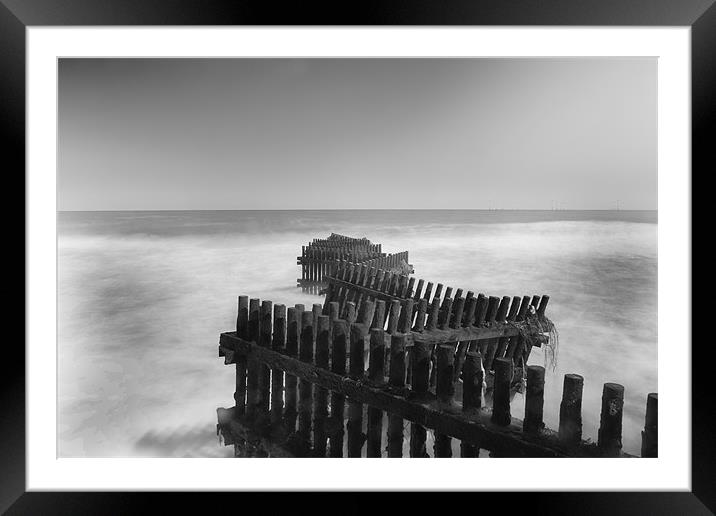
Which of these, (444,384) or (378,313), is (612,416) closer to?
(444,384)

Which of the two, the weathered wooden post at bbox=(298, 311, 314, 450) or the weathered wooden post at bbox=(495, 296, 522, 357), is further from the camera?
the weathered wooden post at bbox=(495, 296, 522, 357)

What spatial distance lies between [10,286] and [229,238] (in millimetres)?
31104

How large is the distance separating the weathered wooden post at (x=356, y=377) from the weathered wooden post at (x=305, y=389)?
0.27 meters

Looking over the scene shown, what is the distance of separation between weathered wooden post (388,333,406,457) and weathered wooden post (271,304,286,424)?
724mm

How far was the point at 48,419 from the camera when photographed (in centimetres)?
169

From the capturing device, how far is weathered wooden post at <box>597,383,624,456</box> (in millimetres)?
1398

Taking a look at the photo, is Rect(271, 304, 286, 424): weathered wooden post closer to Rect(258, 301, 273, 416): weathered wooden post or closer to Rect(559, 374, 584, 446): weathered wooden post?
Rect(258, 301, 273, 416): weathered wooden post

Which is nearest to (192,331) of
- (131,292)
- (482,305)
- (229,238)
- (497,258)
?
(131,292)

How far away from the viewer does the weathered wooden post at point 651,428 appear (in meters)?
1.50

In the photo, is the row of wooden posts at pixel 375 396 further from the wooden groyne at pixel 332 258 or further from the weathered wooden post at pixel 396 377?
the wooden groyne at pixel 332 258

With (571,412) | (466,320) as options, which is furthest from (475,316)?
(571,412)

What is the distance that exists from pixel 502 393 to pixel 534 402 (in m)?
0.12

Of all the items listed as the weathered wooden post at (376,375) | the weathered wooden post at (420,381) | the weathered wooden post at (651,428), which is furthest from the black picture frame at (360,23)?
the weathered wooden post at (376,375)

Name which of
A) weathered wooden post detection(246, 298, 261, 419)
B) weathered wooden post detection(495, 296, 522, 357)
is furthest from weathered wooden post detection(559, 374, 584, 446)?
weathered wooden post detection(495, 296, 522, 357)
